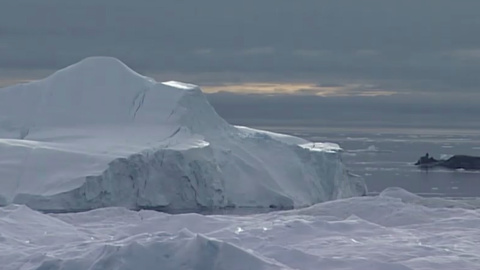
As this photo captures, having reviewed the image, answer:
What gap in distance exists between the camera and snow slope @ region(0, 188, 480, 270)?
5965mm

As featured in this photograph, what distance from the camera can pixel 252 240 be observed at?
7.09 m

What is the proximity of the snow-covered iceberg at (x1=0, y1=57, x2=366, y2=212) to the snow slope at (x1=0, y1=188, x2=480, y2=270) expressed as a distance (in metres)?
9.23

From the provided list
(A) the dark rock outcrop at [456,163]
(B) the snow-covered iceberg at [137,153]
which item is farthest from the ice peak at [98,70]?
(A) the dark rock outcrop at [456,163]

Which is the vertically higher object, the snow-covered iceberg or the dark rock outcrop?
the snow-covered iceberg

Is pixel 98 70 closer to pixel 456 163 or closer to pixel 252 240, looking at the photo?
pixel 252 240

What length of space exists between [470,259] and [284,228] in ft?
5.91

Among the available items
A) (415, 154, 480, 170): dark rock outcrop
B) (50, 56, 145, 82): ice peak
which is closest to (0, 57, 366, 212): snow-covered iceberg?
(50, 56, 145, 82): ice peak

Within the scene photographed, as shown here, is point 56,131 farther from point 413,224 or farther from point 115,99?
point 413,224

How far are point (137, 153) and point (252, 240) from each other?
1307 cm

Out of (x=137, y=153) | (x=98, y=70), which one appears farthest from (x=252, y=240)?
(x=98, y=70)

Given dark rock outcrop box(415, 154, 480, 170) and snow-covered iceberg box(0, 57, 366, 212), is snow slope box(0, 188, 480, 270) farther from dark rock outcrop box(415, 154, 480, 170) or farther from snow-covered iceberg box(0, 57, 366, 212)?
dark rock outcrop box(415, 154, 480, 170)

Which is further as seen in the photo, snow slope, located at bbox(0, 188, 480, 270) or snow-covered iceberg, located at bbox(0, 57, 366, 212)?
snow-covered iceberg, located at bbox(0, 57, 366, 212)

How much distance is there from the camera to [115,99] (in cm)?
2409

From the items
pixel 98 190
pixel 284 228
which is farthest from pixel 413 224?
pixel 98 190
